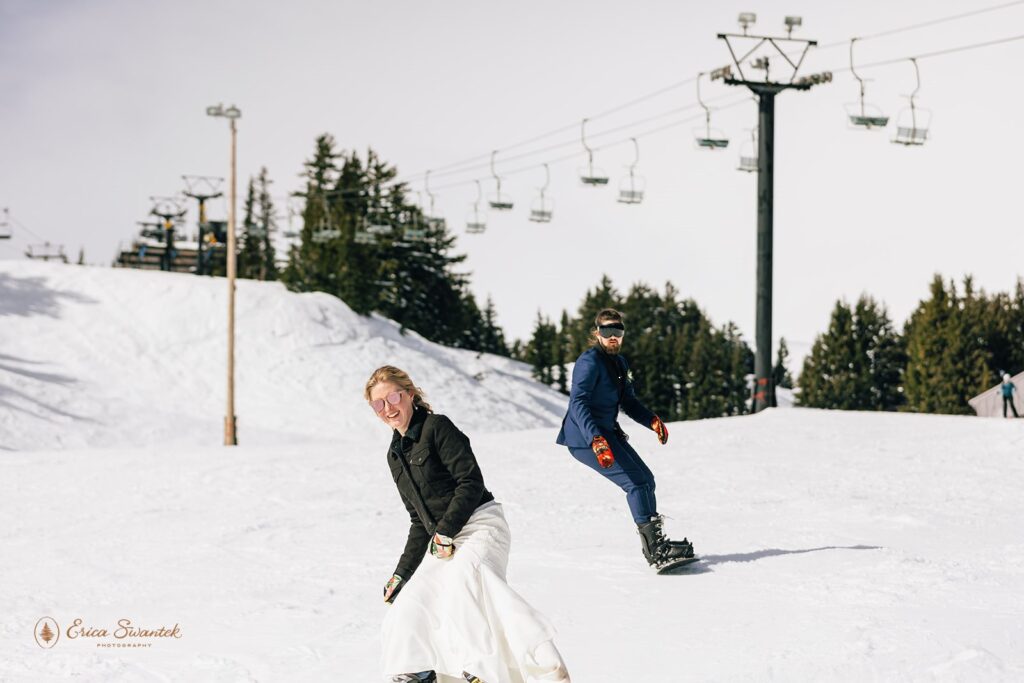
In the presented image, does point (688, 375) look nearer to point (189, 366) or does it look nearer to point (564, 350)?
point (564, 350)

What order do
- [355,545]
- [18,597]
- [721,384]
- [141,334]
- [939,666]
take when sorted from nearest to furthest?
[939,666]
[18,597]
[355,545]
[141,334]
[721,384]

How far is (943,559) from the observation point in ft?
29.1

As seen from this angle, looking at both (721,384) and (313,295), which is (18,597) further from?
(721,384)

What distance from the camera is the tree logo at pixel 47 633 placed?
722 centimetres

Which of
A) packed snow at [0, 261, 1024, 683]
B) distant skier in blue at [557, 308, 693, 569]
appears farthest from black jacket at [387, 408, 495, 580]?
distant skier in blue at [557, 308, 693, 569]

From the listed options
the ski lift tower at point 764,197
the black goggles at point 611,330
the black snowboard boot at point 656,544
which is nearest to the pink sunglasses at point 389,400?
the black goggles at point 611,330

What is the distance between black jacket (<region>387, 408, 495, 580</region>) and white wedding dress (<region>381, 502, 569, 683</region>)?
145 millimetres

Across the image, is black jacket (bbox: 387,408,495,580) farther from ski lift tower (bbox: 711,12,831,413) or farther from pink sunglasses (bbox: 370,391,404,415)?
ski lift tower (bbox: 711,12,831,413)

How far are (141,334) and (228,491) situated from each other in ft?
108

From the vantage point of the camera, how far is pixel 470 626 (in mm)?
4762

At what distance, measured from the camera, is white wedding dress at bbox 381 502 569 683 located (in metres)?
4.72

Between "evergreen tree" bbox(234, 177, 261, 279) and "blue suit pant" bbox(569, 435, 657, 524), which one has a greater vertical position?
"evergreen tree" bbox(234, 177, 261, 279)

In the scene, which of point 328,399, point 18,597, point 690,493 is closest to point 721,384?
point 328,399

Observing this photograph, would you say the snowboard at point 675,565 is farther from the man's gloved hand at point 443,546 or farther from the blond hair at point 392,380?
the blond hair at point 392,380
